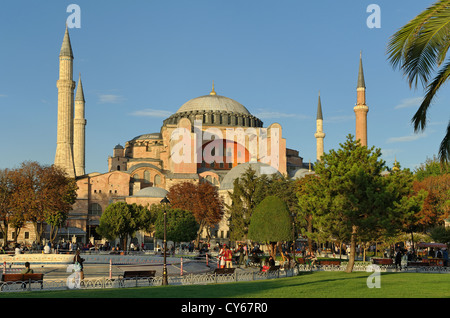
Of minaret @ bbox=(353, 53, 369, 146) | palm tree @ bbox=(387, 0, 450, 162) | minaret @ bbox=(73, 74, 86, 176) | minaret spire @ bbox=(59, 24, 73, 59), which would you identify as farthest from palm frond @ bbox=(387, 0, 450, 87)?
minaret @ bbox=(73, 74, 86, 176)

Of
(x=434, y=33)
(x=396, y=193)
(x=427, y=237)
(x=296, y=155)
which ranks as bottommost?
(x=427, y=237)

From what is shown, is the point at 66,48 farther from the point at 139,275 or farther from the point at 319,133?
the point at 139,275

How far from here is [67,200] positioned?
41.9 metres

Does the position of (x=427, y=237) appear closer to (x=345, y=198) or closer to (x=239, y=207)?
(x=239, y=207)

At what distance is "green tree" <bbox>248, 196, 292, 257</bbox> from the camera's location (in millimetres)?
23750

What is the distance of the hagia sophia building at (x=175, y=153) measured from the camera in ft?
187

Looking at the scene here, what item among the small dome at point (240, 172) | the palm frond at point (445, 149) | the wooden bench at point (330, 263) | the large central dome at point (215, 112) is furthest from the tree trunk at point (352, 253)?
the large central dome at point (215, 112)

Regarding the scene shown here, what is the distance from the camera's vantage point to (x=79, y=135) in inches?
2628

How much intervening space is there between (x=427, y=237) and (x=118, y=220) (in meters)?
23.2

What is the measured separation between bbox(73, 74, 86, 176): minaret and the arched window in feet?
20.2

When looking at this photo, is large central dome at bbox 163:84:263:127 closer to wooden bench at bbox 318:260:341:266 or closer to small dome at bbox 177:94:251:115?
small dome at bbox 177:94:251:115

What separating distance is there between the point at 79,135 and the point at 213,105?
18304 millimetres

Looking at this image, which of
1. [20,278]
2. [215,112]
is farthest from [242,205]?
[215,112]

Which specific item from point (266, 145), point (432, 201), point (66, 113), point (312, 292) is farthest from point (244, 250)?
point (266, 145)
